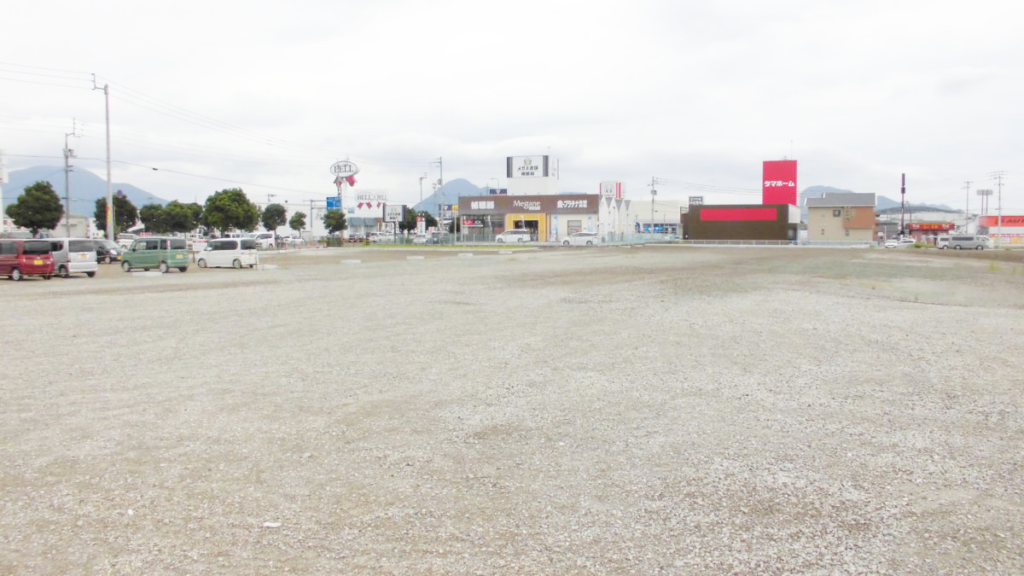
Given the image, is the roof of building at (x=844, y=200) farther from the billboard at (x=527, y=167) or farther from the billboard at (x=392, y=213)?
the billboard at (x=392, y=213)

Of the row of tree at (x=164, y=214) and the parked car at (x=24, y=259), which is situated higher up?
the row of tree at (x=164, y=214)

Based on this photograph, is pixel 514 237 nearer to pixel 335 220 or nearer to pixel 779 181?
pixel 335 220

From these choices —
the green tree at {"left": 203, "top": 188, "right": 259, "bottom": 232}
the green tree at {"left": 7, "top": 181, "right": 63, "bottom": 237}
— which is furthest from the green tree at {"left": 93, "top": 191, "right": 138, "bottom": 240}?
the green tree at {"left": 7, "top": 181, "right": 63, "bottom": 237}

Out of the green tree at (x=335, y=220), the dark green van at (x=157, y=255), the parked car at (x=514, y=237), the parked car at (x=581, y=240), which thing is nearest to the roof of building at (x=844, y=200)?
the parked car at (x=581, y=240)

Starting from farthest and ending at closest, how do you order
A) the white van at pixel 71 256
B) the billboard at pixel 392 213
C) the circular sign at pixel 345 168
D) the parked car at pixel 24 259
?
the billboard at pixel 392 213, the circular sign at pixel 345 168, the white van at pixel 71 256, the parked car at pixel 24 259

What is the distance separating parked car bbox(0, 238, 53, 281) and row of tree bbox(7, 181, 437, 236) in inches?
1511

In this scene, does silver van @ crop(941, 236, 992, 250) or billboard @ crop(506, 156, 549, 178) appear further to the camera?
billboard @ crop(506, 156, 549, 178)

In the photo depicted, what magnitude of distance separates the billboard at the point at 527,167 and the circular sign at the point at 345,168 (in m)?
23.8

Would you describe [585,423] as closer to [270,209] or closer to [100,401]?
[100,401]

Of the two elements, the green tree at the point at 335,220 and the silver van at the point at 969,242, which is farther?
the green tree at the point at 335,220

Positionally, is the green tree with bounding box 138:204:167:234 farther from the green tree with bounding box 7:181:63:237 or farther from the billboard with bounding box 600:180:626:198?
the billboard with bounding box 600:180:626:198

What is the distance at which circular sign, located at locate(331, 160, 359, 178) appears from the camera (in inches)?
3519

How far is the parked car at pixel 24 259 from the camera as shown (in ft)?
87.3

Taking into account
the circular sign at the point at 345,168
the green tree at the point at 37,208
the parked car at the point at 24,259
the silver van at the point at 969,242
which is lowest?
the parked car at the point at 24,259
